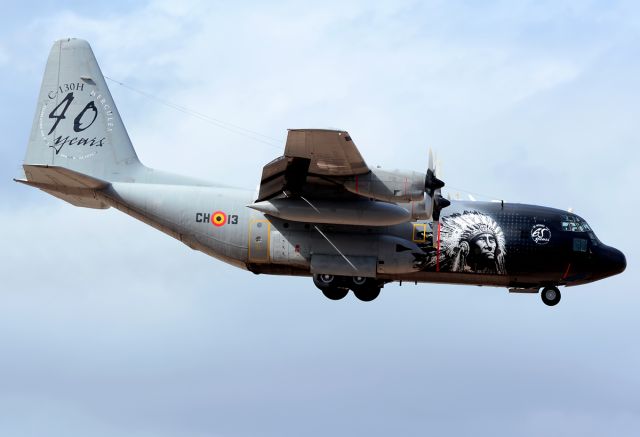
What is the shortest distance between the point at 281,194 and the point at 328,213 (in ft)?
4.95

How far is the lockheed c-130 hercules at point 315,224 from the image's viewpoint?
1400 inches

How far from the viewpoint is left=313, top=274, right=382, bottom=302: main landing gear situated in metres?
36.6

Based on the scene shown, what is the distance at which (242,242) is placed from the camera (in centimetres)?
3644

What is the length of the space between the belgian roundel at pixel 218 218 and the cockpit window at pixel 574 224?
10.7 m

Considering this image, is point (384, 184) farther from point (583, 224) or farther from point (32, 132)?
point (32, 132)

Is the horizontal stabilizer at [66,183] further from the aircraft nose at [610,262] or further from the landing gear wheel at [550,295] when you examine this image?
the aircraft nose at [610,262]

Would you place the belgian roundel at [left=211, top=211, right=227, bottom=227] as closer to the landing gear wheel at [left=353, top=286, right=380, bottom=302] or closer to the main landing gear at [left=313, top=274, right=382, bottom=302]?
the main landing gear at [left=313, top=274, right=382, bottom=302]

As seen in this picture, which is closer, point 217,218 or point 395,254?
point 395,254

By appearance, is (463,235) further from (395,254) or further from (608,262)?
(608,262)

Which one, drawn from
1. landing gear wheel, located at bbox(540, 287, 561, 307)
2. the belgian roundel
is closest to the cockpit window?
landing gear wheel, located at bbox(540, 287, 561, 307)

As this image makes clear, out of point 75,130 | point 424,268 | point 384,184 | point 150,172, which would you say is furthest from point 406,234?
point 75,130

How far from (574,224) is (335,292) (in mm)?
7903

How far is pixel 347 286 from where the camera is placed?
36.9m

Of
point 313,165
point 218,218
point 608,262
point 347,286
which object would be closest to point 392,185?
point 313,165
